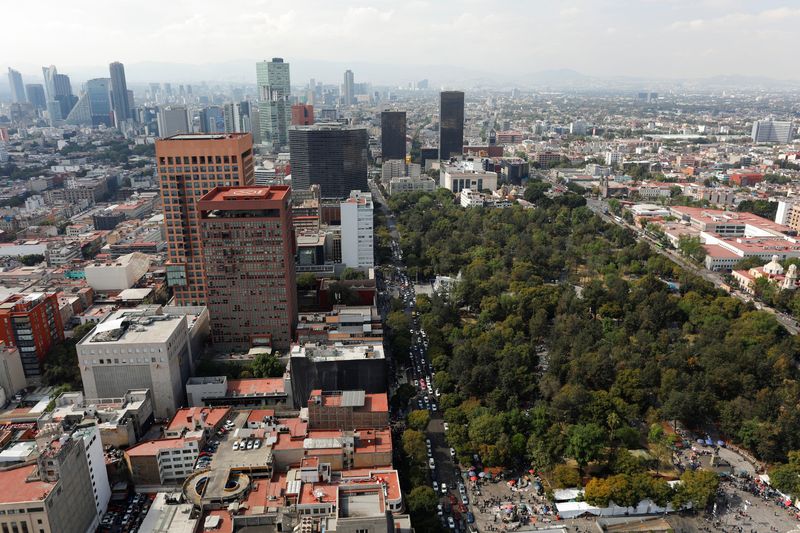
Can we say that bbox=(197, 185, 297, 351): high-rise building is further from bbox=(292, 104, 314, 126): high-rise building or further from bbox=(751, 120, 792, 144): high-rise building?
bbox=(751, 120, 792, 144): high-rise building

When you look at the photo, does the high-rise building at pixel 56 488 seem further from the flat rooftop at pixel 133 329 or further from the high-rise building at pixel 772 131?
the high-rise building at pixel 772 131

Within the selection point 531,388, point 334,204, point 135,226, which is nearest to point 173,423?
point 531,388

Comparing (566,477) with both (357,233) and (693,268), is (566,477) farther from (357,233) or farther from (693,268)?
(693,268)

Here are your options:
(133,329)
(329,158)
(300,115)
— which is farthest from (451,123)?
(133,329)

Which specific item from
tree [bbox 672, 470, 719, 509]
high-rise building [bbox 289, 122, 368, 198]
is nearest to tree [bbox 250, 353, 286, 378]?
tree [bbox 672, 470, 719, 509]

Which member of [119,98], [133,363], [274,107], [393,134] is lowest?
[133,363]

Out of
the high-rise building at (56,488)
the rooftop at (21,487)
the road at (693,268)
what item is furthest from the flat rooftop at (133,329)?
the road at (693,268)
